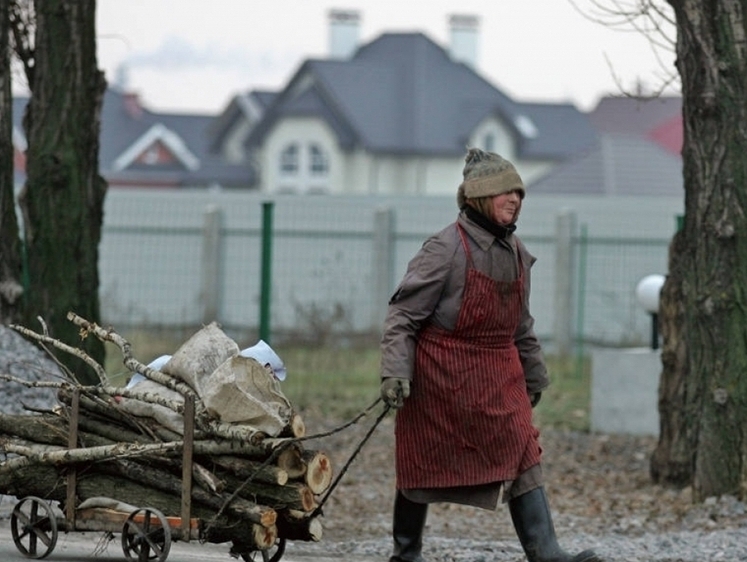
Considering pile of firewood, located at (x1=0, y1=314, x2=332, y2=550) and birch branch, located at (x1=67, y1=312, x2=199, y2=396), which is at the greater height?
birch branch, located at (x1=67, y1=312, x2=199, y2=396)

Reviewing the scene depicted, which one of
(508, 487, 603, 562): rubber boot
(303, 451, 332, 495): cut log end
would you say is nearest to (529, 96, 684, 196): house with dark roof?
(508, 487, 603, 562): rubber boot

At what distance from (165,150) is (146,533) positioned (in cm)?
6929

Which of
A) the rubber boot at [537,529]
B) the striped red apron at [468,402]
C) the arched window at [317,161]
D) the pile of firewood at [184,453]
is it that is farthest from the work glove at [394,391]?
the arched window at [317,161]

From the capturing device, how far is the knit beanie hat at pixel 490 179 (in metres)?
7.68

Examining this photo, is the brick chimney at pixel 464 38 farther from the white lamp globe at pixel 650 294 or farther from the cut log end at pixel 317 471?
the cut log end at pixel 317 471

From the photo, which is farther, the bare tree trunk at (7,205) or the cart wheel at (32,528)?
the bare tree trunk at (7,205)

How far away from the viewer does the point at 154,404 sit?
7.76m

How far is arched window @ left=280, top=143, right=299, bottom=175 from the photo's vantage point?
234 ft

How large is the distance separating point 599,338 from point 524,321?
51.8 ft

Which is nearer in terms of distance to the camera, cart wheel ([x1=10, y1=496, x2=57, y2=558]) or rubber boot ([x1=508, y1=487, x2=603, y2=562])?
rubber boot ([x1=508, y1=487, x2=603, y2=562])

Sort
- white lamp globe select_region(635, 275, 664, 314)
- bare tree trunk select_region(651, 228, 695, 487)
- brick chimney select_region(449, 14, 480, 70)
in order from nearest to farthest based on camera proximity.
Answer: bare tree trunk select_region(651, 228, 695, 487) < white lamp globe select_region(635, 275, 664, 314) < brick chimney select_region(449, 14, 480, 70)

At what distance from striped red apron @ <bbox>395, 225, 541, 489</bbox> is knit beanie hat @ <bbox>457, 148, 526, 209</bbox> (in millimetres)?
185

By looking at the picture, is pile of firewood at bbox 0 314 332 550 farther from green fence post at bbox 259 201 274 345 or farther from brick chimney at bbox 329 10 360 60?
brick chimney at bbox 329 10 360 60

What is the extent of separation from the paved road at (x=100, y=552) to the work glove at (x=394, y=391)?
154cm
